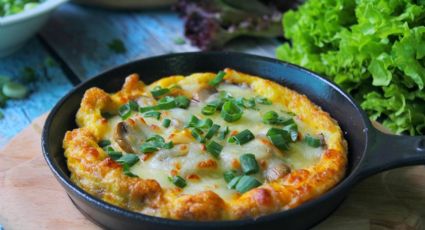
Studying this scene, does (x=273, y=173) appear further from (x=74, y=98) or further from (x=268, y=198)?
(x=74, y=98)

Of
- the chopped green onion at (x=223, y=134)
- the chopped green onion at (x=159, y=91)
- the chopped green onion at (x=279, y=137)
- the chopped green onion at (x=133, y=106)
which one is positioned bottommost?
the chopped green onion at (x=133, y=106)

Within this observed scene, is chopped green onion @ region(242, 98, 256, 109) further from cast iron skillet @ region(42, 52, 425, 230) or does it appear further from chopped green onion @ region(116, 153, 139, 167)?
chopped green onion @ region(116, 153, 139, 167)

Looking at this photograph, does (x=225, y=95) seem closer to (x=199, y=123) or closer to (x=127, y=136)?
(x=199, y=123)

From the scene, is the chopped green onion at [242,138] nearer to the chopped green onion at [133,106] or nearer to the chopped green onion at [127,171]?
the chopped green onion at [127,171]

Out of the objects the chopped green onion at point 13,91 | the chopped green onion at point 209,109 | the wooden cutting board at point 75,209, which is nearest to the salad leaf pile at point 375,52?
the wooden cutting board at point 75,209

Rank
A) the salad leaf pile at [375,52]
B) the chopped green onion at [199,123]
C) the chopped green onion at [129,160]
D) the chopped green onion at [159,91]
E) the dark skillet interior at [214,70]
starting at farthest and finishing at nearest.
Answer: the salad leaf pile at [375,52] → the chopped green onion at [159,91] → the chopped green onion at [199,123] → the chopped green onion at [129,160] → the dark skillet interior at [214,70]

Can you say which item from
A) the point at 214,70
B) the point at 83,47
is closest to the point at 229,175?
the point at 214,70

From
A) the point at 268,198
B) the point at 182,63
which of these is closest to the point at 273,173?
the point at 268,198
